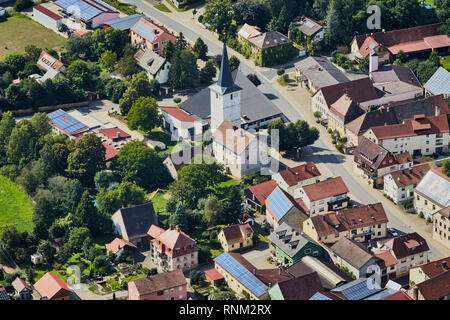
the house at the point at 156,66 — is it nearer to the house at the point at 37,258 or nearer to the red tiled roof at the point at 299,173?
the red tiled roof at the point at 299,173

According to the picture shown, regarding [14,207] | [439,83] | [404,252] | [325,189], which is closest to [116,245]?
[14,207]

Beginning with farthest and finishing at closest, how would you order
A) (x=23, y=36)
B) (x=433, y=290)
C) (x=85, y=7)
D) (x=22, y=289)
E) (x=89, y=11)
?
(x=85, y=7), (x=89, y=11), (x=23, y=36), (x=22, y=289), (x=433, y=290)

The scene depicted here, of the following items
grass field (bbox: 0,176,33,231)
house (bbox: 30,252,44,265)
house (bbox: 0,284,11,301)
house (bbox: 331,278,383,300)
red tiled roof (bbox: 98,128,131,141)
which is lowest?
grass field (bbox: 0,176,33,231)

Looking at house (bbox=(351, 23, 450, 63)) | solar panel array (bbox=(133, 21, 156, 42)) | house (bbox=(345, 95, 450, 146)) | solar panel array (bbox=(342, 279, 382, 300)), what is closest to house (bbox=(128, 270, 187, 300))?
solar panel array (bbox=(342, 279, 382, 300))

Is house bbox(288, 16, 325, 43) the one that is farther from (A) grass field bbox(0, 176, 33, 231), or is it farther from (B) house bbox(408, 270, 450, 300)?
(B) house bbox(408, 270, 450, 300)

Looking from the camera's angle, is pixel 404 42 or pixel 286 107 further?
pixel 404 42

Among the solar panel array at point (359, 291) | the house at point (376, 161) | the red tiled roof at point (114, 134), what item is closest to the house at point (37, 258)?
the red tiled roof at point (114, 134)

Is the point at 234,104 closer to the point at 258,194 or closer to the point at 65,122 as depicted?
the point at 258,194

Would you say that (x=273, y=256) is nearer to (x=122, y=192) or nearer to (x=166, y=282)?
(x=166, y=282)
